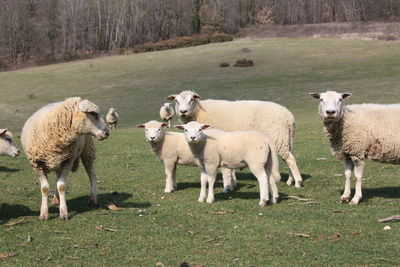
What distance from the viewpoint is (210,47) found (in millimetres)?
74125

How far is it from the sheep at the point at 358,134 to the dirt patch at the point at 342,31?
6032cm

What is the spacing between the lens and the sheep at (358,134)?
1046 cm

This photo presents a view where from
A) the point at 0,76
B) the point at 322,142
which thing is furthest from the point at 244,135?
the point at 0,76

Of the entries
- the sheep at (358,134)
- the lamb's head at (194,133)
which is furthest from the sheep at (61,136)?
the sheep at (358,134)

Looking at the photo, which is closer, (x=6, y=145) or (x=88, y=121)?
(x=88, y=121)

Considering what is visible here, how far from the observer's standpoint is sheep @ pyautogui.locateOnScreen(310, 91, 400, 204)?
34.3 ft

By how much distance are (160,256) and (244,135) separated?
153 inches

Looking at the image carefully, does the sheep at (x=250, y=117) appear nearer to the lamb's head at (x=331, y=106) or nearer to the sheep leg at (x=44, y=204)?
the lamb's head at (x=331, y=106)

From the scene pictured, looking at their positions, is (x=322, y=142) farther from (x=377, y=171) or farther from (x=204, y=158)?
(x=204, y=158)

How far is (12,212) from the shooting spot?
1055 centimetres

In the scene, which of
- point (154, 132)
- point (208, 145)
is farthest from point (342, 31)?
point (208, 145)

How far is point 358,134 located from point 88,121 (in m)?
4.98

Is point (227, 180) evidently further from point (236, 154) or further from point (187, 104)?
point (187, 104)

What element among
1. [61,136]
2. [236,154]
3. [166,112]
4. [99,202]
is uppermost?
[61,136]
